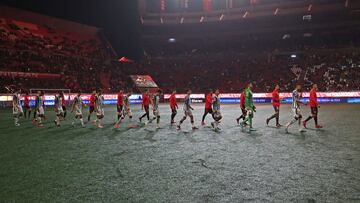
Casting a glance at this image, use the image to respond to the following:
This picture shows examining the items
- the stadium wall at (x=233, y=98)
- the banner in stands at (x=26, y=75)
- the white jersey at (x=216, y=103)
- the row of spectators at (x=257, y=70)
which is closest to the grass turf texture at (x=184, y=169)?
the white jersey at (x=216, y=103)

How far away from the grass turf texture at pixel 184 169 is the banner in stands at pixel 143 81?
36743 millimetres

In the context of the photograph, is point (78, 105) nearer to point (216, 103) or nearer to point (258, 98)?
point (216, 103)

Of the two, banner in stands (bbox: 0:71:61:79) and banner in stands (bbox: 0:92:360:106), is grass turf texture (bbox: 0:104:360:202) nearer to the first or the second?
banner in stands (bbox: 0:92:360:106)

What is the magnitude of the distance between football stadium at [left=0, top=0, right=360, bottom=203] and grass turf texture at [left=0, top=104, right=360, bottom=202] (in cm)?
4

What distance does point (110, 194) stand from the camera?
5410 millimetres

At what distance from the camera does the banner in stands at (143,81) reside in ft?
159

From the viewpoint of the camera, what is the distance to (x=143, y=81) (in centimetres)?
4962

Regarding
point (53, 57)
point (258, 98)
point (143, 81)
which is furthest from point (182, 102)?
point (53, 57)

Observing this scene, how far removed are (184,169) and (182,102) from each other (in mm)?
36600

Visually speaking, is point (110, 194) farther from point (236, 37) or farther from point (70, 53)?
point (236, 37)

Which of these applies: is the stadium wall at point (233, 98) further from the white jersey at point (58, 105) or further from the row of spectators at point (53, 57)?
the white jersey at point (58, 105)

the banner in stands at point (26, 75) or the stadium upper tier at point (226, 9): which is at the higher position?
the stadium upper tier at point (226, 9)

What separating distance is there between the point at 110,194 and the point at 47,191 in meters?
1.28

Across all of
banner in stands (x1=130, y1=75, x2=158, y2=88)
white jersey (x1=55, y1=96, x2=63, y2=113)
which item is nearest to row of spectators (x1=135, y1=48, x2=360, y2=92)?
banner in stands (x1=130, y1=75, x2=158, y2=88)
